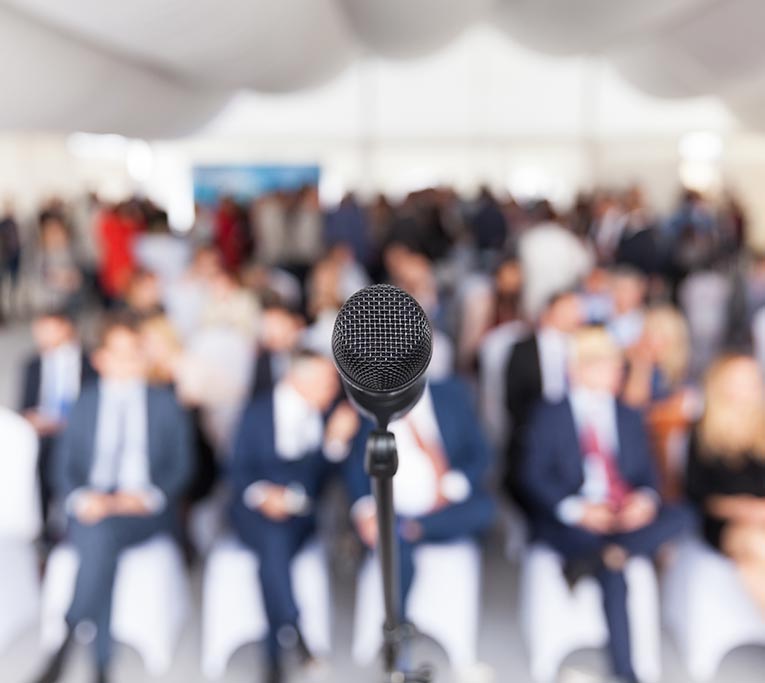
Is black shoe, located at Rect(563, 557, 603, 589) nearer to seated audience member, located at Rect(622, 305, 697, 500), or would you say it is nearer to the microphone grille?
seated audience member, located at Rect(622, 305, 697, 500)

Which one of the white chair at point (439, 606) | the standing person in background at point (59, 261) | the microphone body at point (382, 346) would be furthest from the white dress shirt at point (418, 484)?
the standing person in background at point (59, 261)

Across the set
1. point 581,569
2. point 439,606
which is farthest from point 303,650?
point 581,569

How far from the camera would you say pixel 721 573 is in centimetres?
216

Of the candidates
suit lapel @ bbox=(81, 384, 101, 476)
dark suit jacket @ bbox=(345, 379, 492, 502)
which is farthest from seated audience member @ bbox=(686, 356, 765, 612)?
suit lapel @ bbox=(81, 384, 101, 476)

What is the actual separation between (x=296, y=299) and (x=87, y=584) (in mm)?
2294

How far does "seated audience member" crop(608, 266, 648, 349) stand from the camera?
298 centimetres

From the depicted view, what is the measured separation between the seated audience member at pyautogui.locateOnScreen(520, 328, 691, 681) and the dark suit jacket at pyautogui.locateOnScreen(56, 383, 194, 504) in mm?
1092

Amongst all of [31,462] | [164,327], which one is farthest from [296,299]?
[31,462]

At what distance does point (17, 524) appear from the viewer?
→ 7.50 feet

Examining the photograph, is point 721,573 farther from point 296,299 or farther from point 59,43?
point 296,299

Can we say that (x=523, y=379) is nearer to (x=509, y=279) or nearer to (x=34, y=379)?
(x=509, y=279)

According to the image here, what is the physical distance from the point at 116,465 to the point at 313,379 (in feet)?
2.29

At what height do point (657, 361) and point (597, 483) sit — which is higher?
point (657, 361)

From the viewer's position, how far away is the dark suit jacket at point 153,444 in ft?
7.54
